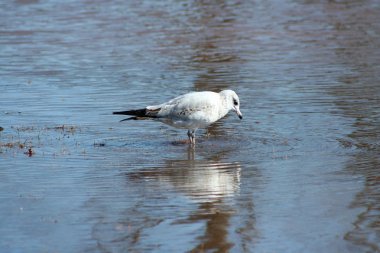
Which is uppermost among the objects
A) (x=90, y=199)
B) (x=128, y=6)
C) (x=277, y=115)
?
(x=90, y=199)

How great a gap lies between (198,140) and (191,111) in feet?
1.96

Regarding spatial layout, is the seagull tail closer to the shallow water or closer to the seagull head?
the shallow water

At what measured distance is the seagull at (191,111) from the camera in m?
11.3

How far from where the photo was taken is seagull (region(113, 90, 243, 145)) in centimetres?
1134

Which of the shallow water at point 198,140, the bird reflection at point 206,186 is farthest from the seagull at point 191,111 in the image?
the bird reflection at point 206,186

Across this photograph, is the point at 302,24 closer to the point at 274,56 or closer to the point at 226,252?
the point at 274,56

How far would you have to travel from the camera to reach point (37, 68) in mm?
17688

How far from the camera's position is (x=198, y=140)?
11.8m

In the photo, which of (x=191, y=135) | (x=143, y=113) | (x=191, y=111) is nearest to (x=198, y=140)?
(x=191, y=135)

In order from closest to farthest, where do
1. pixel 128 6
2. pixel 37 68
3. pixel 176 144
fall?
1. pixel 176 144
2. pixel 37 68
3. pixel 128 6

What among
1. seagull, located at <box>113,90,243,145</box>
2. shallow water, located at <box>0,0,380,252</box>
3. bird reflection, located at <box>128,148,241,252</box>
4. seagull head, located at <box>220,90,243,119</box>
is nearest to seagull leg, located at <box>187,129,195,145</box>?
seagull, located at <box>113,90,243,145</box>

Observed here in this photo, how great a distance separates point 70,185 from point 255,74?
7684 millimetres

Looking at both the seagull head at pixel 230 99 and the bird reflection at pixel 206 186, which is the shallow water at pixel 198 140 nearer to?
the bird reflection at pixel 206 186

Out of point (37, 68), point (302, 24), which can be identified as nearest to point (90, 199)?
point (37, 68)
